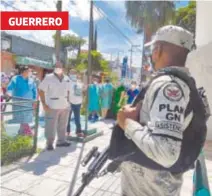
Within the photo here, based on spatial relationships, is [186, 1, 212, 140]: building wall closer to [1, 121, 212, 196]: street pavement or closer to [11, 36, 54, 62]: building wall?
[1, 121, 212, 196]: street pavement

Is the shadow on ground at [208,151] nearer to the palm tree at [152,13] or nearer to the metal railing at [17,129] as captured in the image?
the metal railing at [17,129]

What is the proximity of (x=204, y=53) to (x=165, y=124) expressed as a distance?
5.39m

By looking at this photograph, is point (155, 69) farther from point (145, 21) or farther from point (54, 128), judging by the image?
point (145, 21)

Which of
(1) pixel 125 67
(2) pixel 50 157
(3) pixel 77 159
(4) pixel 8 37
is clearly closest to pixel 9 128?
(2) pixel 50 157

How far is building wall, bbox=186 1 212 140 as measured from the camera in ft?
19.6

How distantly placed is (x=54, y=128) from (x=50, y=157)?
0.63m

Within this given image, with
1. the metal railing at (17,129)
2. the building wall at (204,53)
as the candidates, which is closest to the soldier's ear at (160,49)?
the metal railing at (17,129)

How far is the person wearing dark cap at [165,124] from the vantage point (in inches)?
42.7

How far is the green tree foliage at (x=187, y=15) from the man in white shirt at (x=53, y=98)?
15854 millimetres

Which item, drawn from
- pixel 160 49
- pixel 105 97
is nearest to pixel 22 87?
pixel 105 97

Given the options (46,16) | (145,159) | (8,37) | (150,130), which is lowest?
(145,159)

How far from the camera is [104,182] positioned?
11.4 ft

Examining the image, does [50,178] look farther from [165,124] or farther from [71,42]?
[71,42]

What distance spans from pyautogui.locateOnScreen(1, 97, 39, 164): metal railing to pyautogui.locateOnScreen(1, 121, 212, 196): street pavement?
6.2 inches
